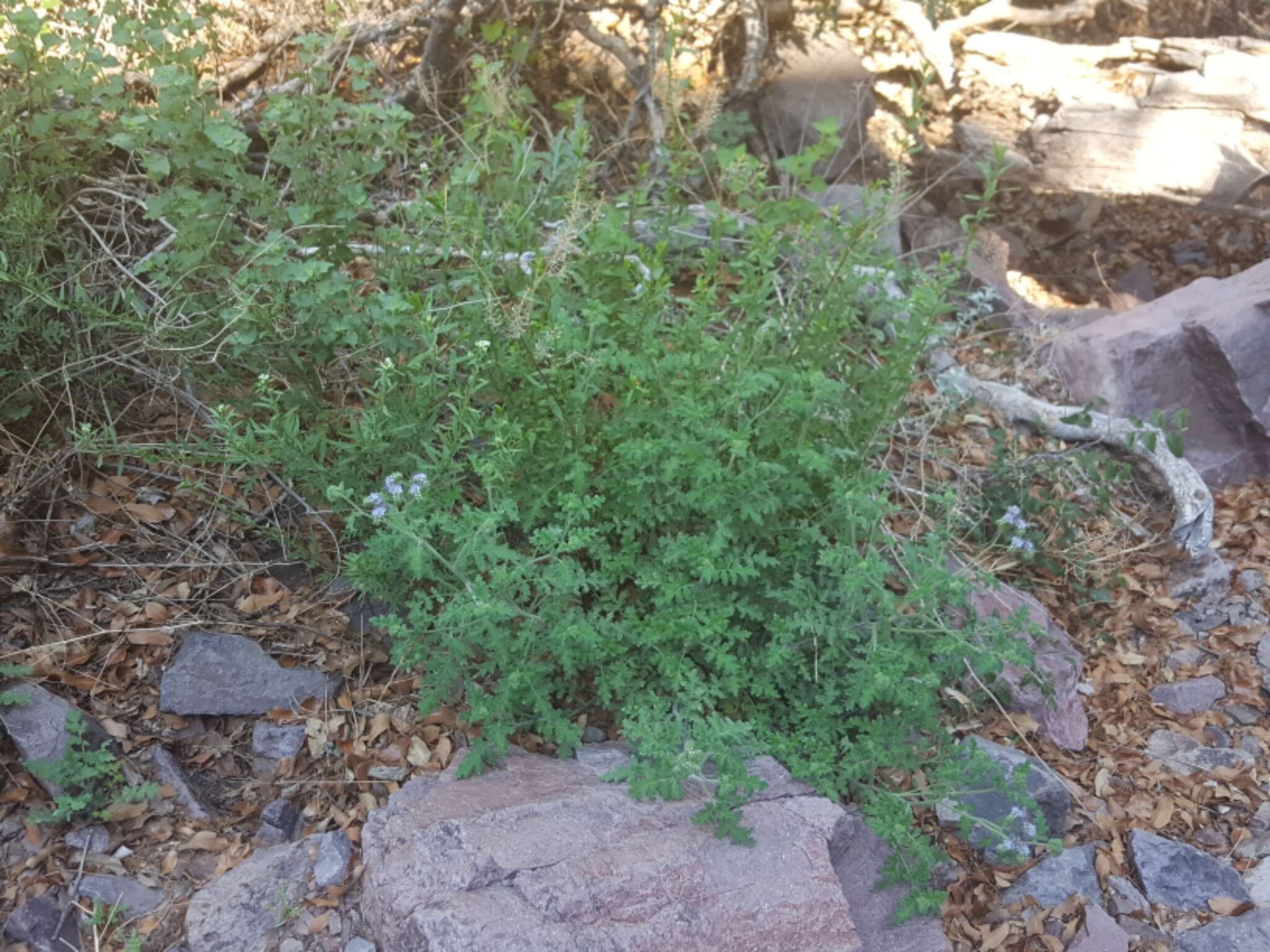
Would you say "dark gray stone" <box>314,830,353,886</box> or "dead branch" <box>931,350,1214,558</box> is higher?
"dead branch" <box>931,350,1214,558</box>

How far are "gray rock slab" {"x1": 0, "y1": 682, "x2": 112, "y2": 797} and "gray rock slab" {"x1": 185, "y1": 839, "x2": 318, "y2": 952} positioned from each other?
59 centimetres

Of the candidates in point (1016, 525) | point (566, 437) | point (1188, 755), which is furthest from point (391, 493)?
point (1188, 755)

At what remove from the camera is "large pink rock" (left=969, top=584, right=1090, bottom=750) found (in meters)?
4.04

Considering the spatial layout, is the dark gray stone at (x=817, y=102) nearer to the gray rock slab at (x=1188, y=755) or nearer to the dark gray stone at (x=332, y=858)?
the gray rock slab at (x=1188, y=755)

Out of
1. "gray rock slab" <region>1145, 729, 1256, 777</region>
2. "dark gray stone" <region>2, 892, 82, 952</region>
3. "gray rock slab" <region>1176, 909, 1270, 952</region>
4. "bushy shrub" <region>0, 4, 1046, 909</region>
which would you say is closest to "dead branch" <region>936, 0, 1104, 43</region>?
"bushy shrub" <region>0, 4, 1046, 909</region>

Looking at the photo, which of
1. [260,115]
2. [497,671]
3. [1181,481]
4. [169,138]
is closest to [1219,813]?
[1181,481]

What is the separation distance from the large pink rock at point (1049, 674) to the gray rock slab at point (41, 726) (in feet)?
9.59

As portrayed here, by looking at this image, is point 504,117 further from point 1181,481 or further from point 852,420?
point 1181,481

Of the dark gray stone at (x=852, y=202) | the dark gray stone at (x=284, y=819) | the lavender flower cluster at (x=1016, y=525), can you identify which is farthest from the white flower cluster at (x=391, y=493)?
the dark gray stone at (x=852, y=202)

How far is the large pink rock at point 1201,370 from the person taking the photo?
5.38 meters

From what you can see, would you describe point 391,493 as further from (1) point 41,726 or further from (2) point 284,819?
(1) point 41,726

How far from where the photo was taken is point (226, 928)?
290 centimetres

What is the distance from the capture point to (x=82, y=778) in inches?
123

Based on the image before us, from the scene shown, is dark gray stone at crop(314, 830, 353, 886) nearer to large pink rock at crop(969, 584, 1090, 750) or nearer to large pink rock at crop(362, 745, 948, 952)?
large pink rock at crop(362, 745, 948, 952)
